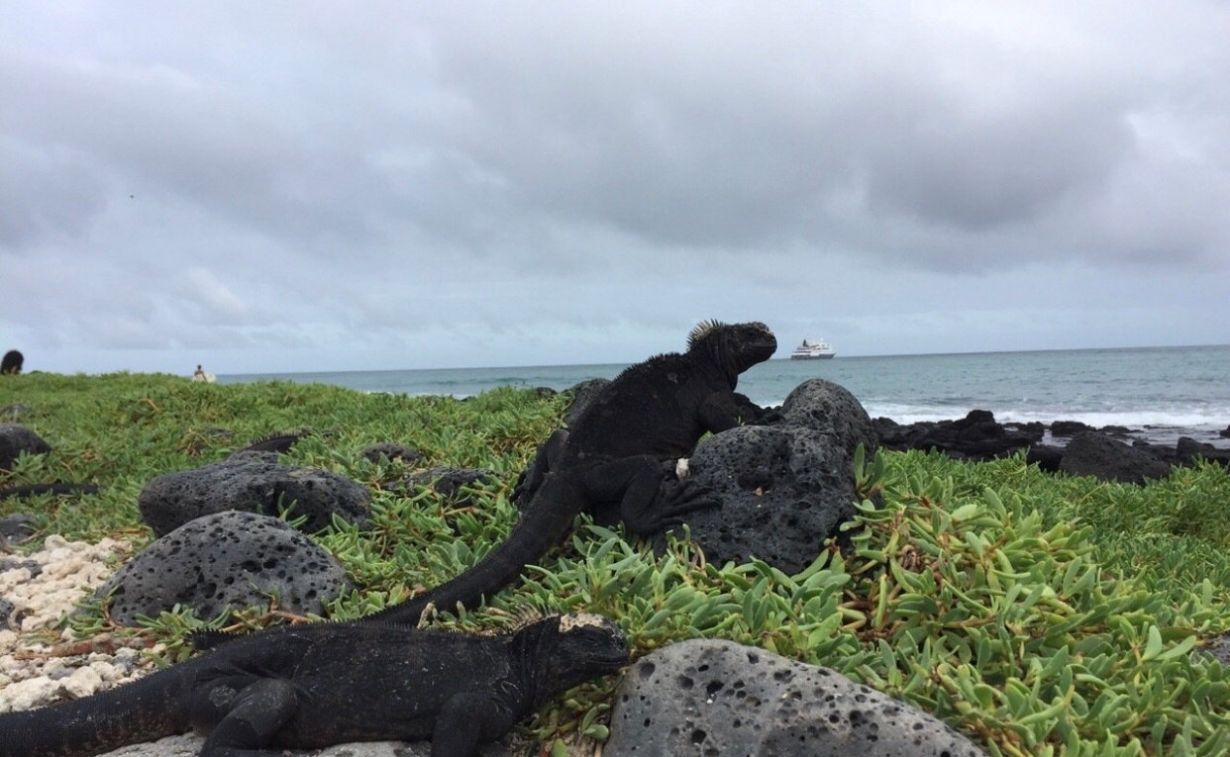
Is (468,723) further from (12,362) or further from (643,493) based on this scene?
(12,362)

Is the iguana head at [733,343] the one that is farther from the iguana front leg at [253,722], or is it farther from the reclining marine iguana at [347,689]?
the iguana front leg at [253,722]


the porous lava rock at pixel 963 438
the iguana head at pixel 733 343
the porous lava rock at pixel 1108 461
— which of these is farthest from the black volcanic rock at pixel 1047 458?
the iguana head at pixel 733 343

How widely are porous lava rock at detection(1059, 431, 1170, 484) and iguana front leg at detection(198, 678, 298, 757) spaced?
394 inches

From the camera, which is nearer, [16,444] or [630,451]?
[630,451]

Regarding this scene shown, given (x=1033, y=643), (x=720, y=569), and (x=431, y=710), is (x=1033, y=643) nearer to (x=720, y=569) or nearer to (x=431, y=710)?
(x=720, y=569)

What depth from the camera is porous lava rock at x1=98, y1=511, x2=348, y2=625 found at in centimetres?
356

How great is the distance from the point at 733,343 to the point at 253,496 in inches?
103

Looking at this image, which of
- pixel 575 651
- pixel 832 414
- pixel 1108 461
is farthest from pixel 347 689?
pixel 1108 461

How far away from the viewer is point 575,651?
8.43 feet

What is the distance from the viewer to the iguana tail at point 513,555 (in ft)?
10.4

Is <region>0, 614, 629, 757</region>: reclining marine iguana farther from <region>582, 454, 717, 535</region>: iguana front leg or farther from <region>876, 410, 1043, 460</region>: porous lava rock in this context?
<region>876, 410, 1043, 460</region>: porous lava rock

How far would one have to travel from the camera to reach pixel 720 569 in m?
3.30

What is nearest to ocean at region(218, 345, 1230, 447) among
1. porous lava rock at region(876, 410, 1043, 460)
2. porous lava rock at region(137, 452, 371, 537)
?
porous lava rock at region(876, 410, 1043, 460)

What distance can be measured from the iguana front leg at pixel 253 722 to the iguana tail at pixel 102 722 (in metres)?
0.22
